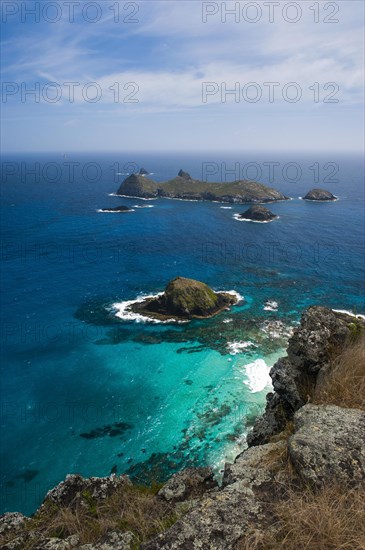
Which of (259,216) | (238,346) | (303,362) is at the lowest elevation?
(238,346)

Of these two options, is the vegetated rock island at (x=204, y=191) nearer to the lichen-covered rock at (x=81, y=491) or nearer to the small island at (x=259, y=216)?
the small island at (x=259, y=216)

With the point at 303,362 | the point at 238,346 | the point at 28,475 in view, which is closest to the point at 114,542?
the point at 303,362

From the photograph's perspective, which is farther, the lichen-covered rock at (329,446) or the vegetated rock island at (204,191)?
the vegetated rock island at (204,191)

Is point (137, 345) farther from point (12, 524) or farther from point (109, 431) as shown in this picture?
point (12, 524)

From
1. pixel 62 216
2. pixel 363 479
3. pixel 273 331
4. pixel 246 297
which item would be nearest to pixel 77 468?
pixel 363 479

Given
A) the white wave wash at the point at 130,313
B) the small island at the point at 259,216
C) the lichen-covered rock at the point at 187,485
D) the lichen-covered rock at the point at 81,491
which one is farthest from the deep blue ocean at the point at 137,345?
the lichen-covered rock at the point at 187,485

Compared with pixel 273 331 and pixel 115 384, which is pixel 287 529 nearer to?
pixel 115 384

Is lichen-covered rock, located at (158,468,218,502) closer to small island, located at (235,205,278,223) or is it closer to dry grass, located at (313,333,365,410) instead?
dry grass, located at (313,333,365,410)

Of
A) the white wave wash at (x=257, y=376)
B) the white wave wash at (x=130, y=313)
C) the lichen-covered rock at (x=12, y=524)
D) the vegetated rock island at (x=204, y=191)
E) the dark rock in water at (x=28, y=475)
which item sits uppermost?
the vegetated rock island at (x=204, y=191)
